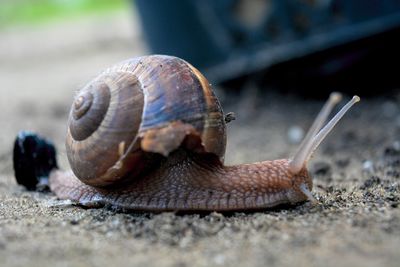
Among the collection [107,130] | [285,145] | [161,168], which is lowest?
[285,145]

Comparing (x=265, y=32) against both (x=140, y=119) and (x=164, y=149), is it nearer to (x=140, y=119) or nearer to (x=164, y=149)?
(x=140, y=119)

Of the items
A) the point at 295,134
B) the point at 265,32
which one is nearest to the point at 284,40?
the point at 265,32

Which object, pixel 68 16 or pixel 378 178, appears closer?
pixel 378 178

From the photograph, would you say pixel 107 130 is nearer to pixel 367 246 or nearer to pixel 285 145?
pixel 367 246

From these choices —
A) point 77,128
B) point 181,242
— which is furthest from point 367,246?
point 77,128

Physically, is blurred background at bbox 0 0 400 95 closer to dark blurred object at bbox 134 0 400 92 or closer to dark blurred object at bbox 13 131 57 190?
dark blurred object at bbox 134 0 400 92

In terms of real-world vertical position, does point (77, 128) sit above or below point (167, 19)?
below

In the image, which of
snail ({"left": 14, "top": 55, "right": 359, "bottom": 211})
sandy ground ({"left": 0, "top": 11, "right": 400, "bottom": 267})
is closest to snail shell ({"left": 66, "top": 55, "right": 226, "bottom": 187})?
snail ({"left": 14, "top": 55, "right": 359, "bottom": 211})
